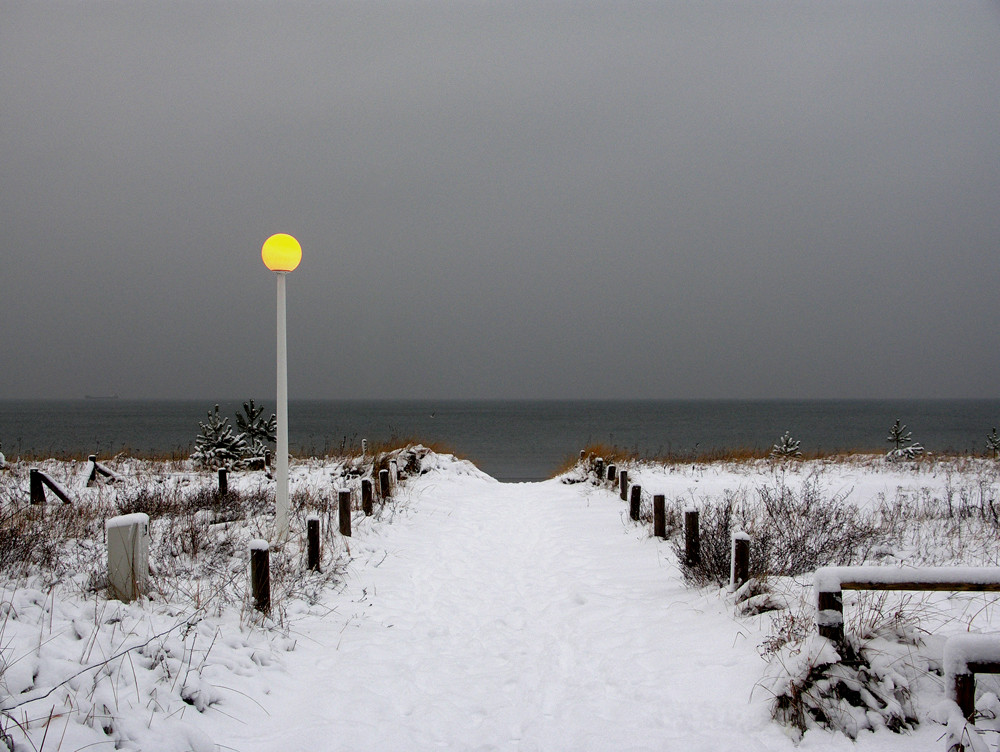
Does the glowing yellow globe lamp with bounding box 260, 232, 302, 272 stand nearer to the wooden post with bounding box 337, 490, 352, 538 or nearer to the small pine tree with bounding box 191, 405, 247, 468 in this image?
the wooden post with bounding box 337, 490, 352, 538

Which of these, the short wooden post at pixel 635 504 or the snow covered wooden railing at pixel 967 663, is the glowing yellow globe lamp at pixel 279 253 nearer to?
the short wooden post at pixel 635 504

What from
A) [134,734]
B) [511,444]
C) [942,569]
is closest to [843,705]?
[942,569]

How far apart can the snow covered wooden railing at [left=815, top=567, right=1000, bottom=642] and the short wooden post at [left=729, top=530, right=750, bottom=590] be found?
2.17 metres

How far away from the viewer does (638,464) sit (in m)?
23.7

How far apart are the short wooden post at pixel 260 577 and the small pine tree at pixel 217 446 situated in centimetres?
1539

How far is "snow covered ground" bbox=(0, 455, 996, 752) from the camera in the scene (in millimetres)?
3939

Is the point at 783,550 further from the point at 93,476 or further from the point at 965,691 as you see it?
the point at 93,476

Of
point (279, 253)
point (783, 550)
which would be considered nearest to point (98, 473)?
point (279, 253)

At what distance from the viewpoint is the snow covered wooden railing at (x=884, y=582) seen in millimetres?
4180

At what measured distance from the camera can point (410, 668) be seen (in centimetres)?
551

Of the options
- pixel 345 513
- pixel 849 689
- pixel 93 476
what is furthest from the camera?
pixel 93 476

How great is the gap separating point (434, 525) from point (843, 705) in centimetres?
885

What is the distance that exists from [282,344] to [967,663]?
27.8 feet

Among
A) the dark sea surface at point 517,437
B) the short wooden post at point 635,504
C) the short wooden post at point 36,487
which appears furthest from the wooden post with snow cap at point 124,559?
the dark sea surface at point 517,437
